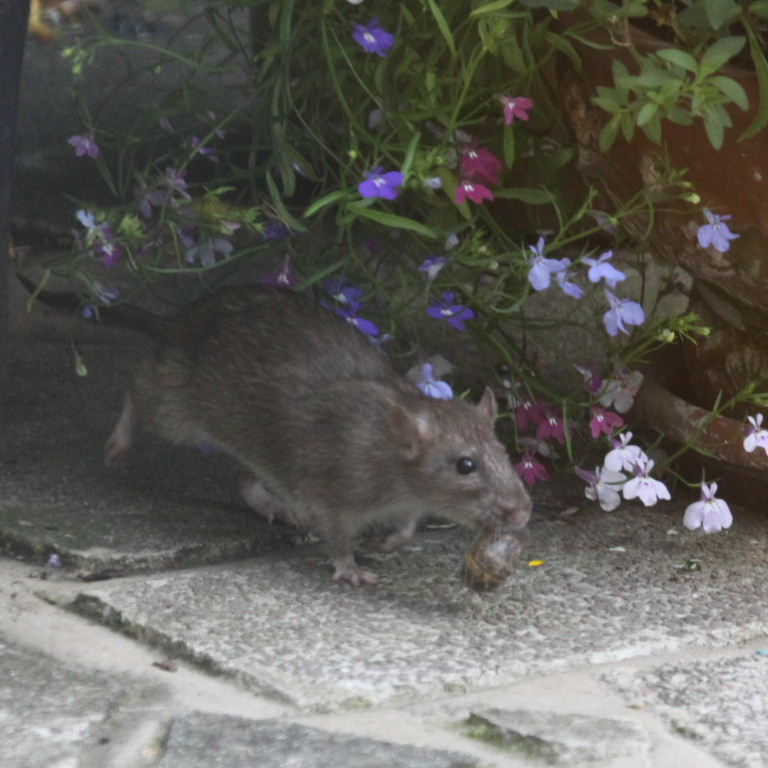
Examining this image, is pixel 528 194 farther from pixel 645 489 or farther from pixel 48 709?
pixel 48 709

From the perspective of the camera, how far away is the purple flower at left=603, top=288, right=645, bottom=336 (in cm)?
308

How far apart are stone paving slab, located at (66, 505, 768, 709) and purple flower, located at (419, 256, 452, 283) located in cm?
59

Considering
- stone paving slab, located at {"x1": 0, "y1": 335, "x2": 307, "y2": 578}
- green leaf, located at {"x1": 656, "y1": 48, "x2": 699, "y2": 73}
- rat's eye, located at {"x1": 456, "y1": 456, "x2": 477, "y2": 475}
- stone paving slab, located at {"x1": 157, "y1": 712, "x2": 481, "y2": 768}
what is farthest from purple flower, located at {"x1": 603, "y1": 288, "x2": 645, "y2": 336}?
stone paving slab, located at {"x1": 157, "y1": 712, "x2": 481, "y2": 768}

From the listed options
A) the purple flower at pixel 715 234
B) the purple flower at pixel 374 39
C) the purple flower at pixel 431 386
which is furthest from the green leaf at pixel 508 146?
the purple flower at pixel 431 386

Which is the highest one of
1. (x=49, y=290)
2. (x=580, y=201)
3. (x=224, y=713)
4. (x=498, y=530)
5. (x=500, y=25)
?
(x=500, y=25)

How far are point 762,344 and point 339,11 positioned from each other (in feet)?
3.81

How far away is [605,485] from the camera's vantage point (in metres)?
3.23

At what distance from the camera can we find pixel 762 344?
327 cm

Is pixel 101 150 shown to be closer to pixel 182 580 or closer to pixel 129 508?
pixel 129 508

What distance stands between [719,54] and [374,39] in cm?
72

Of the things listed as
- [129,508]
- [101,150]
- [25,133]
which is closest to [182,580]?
[129,508]

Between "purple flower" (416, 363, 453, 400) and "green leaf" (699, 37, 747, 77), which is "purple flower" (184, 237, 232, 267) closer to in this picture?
"purple flower" (416, 363, 453, 400)

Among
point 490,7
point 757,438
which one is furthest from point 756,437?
point 490,7

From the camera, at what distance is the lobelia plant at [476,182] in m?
2.80
